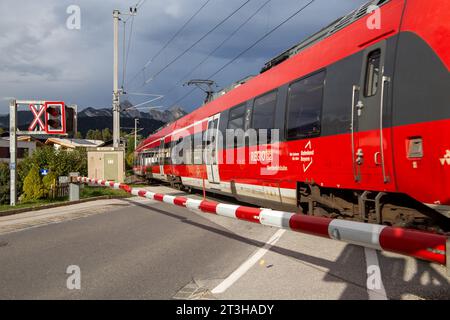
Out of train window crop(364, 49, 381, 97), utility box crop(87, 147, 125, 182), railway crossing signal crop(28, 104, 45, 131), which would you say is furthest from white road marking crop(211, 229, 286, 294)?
utility box crop(87, 147, 125, 182)

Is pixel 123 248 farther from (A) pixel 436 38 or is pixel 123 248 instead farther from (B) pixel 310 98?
(A) pixel 436 38

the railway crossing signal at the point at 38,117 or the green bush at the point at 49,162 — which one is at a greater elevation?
the railway crossing signal at the point at 38,117

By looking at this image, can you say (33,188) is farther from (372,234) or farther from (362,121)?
(372,234)

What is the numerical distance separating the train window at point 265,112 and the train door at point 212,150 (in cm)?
273

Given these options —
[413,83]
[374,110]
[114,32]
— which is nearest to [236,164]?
[374,110]

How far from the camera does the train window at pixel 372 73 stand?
213 inches

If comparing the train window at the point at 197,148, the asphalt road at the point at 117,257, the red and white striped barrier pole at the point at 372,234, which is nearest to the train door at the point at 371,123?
the red and white striped barrier pole at the point at 372,234

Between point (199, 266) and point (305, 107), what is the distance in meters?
3.42

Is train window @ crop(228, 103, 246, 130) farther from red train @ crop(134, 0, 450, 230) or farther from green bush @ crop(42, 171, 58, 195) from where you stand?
green bush @ crop(42, 171, 58, 195)

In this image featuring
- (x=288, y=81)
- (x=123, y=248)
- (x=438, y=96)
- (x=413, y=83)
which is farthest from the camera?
(x=288, y=81)

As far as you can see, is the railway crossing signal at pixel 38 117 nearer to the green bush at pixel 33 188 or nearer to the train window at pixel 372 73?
the green bush at pixel 33 188

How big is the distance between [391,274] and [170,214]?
293 inches

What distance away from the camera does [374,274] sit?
16.1ft
